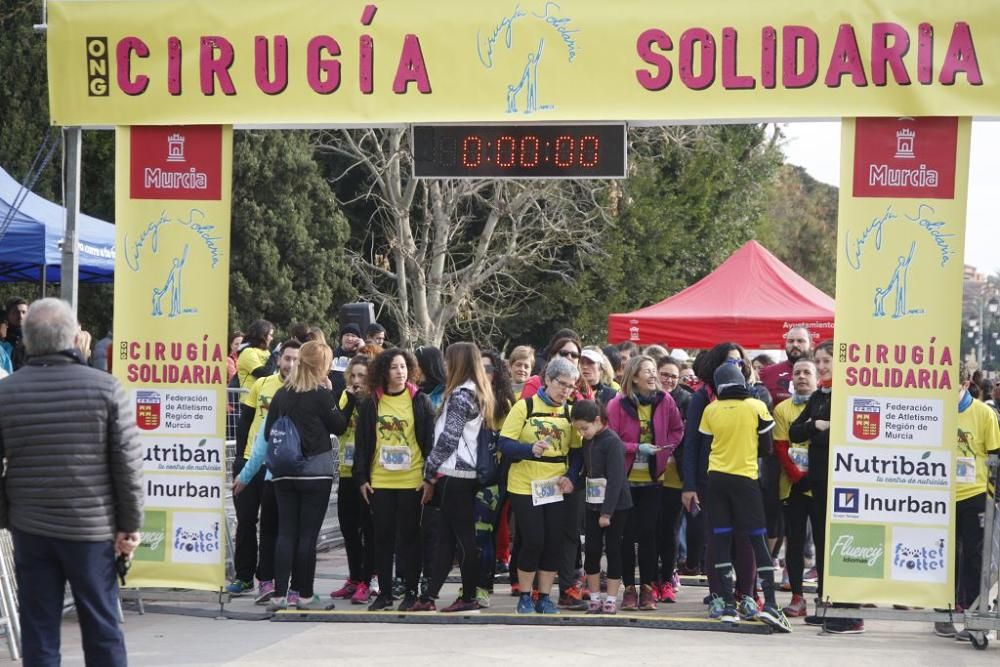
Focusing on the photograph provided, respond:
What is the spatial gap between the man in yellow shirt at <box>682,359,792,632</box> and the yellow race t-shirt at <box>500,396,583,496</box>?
1.00 metres

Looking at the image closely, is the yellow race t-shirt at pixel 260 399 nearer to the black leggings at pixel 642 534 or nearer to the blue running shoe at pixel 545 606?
the blue running shoe at pixel 545 606

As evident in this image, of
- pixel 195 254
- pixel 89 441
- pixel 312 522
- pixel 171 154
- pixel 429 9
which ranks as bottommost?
pixel 312 522

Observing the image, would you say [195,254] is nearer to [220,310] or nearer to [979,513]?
[220,310]

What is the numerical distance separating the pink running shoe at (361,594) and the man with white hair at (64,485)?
4284 millimetres

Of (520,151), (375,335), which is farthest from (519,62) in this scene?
(375,335)

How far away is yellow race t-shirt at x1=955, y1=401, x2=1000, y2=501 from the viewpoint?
31.6 ft

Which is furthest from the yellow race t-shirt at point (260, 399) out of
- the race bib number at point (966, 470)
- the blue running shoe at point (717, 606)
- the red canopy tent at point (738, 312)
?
the red canopy tent at point (738, 312)

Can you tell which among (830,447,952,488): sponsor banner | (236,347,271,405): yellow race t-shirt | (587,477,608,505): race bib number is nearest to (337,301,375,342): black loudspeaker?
(236,347,271,405): yellow race t-shirt

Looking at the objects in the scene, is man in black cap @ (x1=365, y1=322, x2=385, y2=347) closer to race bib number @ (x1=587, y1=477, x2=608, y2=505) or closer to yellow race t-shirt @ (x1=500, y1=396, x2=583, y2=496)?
yellow race t-shirt @ (x1=500, y1=396, x2=583, y2=496)

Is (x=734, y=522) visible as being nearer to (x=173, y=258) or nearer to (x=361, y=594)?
(x=361, y=594)

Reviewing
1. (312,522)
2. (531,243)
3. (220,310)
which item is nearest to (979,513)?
(312,522)

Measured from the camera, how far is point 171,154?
10.0 meters

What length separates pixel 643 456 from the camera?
1024 centimetres

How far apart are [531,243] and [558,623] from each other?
20.9 meters
